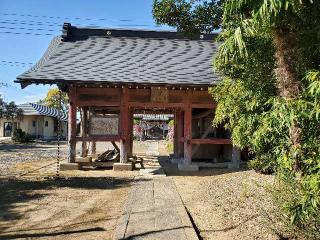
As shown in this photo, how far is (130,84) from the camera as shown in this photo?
15203 mm

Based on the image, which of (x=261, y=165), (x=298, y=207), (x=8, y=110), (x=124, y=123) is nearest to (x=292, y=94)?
(x=298, y=207)

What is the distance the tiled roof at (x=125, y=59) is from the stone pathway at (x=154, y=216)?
18.0 feet

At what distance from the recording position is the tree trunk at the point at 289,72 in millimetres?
5430

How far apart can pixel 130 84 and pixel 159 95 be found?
4.47ft

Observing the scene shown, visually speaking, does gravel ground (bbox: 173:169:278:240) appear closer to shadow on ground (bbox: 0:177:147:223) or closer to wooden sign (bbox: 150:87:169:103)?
shadow on ground (bbox: 0:177:147:223)

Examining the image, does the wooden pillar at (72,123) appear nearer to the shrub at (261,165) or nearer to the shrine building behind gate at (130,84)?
the shrine building behind gate at (130,84)

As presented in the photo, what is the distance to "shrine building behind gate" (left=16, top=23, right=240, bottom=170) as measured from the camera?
15508 mm

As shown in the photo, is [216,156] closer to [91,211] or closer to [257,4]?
[91,211]

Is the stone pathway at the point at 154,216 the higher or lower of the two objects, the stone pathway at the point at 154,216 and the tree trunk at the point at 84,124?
the lower

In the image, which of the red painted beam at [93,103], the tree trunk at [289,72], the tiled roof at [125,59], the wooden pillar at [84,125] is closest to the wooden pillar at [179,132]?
the tiled roof at [125,59]

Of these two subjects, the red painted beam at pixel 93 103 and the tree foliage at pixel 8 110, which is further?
the tree foliage at pixel 8 110

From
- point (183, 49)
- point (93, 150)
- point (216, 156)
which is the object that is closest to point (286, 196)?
point (216, 156)

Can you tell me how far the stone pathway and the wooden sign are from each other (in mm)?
4840

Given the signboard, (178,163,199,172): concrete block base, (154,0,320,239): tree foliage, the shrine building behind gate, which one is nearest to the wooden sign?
the shrine building behind gate
